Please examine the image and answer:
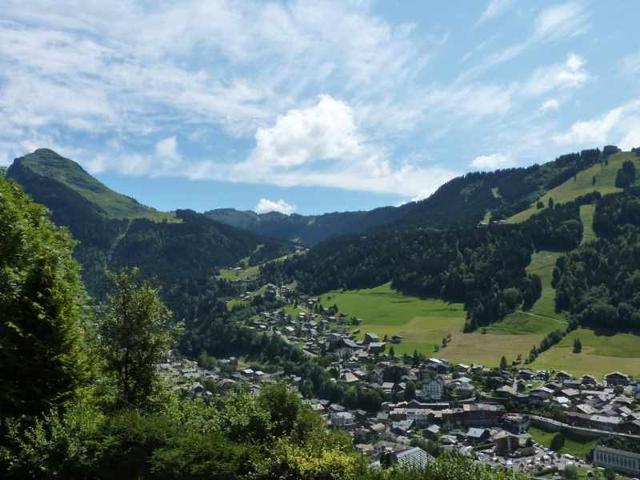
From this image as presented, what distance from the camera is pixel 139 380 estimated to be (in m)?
24.4

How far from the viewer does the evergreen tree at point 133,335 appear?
2339 centimetres

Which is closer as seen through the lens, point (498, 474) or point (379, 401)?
point (498, 474)

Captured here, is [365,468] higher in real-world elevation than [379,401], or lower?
higher

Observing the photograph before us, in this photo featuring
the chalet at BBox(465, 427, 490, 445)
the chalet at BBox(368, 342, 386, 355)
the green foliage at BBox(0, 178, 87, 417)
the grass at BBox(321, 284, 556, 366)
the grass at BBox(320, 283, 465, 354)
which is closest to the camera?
the green foliage at BBox(0, 178, 87, 417)

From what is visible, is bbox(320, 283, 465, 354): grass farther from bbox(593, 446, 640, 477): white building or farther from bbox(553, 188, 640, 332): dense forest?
bbox(593, 446, 640, 477): white building

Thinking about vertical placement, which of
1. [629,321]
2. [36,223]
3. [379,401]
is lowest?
[379,401]

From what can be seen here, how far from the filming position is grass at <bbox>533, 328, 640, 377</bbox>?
12056 centimetres

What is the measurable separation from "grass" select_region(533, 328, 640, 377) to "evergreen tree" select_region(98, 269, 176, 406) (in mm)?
113153

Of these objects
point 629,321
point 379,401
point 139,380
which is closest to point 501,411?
point 379,401

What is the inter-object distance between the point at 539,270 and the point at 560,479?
464 ft

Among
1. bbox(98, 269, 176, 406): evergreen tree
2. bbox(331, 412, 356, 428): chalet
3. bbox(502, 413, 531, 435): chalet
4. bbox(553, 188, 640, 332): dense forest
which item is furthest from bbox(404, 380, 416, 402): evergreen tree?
bbox(98, 269, 176, 406): evergreen tree

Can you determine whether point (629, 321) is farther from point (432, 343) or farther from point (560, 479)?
point (560, 479)

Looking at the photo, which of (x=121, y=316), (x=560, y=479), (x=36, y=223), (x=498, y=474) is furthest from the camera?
(x=560, y=479)

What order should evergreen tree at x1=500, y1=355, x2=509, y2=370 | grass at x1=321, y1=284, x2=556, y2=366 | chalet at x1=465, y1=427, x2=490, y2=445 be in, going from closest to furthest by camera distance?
chalet at x1=465, y1=427, x2=490, y2=445 < evergreen tree at x1=500, y1=355, x2=509, y2=370 < grass at x1=321, y1=284, x2=556, y2=366
